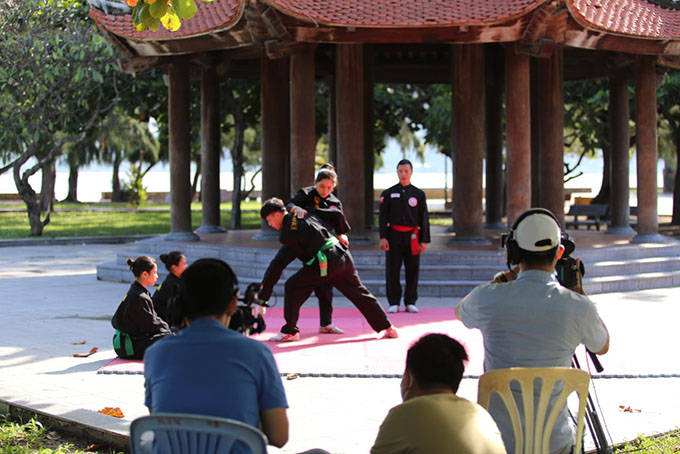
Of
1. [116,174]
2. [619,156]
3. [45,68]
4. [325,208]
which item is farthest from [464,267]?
[116,174]

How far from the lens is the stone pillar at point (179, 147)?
1606 cm

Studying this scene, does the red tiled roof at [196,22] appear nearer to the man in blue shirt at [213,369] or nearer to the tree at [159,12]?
the tree at [159,12]

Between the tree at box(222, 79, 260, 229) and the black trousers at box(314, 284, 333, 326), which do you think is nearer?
the black trousers at box(314, 284, 333, 326)

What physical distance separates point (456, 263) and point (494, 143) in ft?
23.9

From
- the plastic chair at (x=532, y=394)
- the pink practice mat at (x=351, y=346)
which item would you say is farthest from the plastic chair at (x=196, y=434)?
the pink practice mat at (x=351, y=346)

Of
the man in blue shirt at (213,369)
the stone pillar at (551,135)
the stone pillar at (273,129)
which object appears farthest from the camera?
the stone pillar at (273,129)

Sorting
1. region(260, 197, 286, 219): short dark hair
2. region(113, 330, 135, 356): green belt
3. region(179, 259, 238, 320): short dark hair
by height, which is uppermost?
region(260, 197, 286, 219): short dark hair

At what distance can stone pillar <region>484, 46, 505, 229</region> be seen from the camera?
774 inches

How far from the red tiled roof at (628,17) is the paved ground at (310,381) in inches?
161

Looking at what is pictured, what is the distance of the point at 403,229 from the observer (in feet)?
35.8

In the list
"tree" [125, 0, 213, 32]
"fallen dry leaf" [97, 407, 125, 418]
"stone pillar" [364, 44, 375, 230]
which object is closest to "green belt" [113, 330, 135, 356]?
"fallen dry leaf" [97, 407, 125, 418]

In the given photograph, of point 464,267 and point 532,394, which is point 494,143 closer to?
Result: point 464,267

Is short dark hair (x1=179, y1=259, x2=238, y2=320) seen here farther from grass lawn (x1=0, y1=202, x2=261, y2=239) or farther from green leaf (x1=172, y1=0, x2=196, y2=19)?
grass lawn (x1=0, y1=202, x2=261, y2=239)

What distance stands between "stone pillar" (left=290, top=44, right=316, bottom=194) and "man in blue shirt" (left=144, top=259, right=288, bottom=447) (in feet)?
34.5
